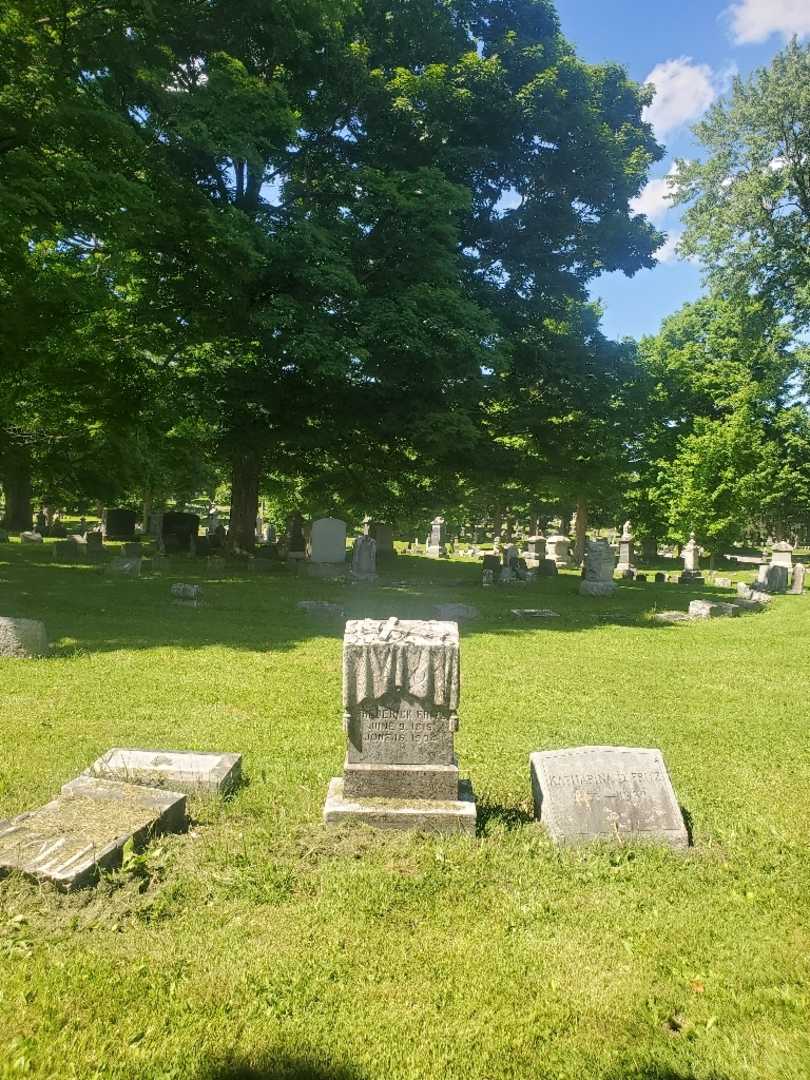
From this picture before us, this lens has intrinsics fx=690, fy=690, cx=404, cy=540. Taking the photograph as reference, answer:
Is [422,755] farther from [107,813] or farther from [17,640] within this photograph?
[17,640]

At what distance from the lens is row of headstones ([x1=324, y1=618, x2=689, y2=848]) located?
4.97 meters

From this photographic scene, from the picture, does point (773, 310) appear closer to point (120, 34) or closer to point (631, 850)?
point (120, 34)

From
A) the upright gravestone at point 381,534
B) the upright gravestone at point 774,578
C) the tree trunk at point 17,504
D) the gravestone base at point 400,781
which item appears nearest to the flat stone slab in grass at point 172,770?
the gravestone base at point 400,781

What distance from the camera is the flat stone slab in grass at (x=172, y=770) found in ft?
17.5

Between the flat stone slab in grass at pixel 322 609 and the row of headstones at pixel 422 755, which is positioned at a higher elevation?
the row of headstones at pixel 422 755

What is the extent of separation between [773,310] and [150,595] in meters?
25.4

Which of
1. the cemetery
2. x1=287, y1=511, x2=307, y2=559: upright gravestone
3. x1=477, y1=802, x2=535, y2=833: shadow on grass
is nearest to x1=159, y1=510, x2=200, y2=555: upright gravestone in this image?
the cemetery

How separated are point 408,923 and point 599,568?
1724cm

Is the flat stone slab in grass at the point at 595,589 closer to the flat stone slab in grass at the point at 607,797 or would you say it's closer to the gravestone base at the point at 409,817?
the flat stone slab in grass at the point at 607,797

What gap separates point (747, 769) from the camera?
6.35 m

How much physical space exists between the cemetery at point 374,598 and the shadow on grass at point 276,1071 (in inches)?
0.7

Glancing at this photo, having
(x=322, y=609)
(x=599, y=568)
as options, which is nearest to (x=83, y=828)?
(x=322, y=609)

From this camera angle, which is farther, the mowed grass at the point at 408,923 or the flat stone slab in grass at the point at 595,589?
the flat stone slab in grass at the point at 595,589

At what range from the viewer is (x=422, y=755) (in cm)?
514
